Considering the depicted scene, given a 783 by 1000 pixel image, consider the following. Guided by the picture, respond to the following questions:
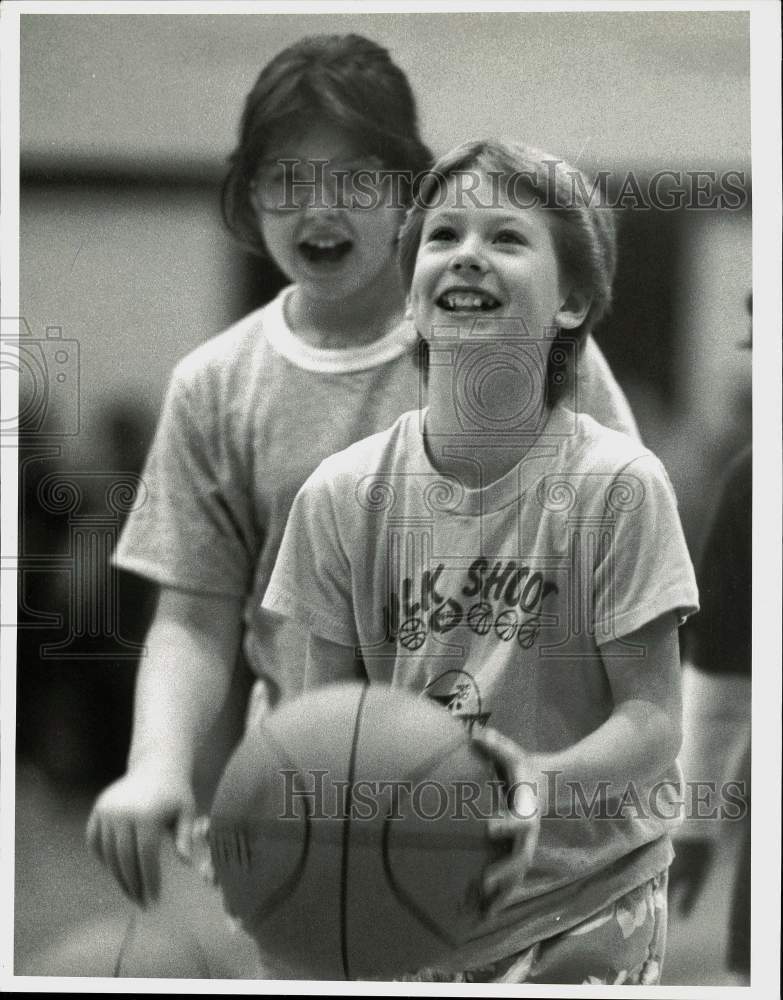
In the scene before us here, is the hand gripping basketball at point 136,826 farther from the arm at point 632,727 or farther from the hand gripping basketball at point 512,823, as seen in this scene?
the arm at point 632,727

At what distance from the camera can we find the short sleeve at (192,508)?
2354 mm

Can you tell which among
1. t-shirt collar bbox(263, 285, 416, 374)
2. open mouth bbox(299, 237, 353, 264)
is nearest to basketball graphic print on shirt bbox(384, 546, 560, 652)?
t-shirt collar bbox(263, 285, 416, 374)

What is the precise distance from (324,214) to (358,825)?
1196 millimetres

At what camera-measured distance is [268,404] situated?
236cm

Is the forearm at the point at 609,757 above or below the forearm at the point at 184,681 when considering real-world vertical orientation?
below

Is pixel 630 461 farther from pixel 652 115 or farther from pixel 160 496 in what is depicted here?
pixel 160 496

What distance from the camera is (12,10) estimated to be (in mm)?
2406

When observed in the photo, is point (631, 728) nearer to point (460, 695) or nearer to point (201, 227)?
point (460, 695)

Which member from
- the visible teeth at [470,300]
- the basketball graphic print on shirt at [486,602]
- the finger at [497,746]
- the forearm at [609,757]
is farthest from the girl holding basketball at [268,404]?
the forearm at [609,757]

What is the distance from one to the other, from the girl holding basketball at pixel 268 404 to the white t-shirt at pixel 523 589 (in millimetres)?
75

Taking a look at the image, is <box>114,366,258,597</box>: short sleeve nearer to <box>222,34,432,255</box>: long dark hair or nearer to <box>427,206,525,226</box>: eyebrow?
<box>222,34,432,255</box>: long dark hair

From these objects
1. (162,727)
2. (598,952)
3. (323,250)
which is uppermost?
(323,250)
